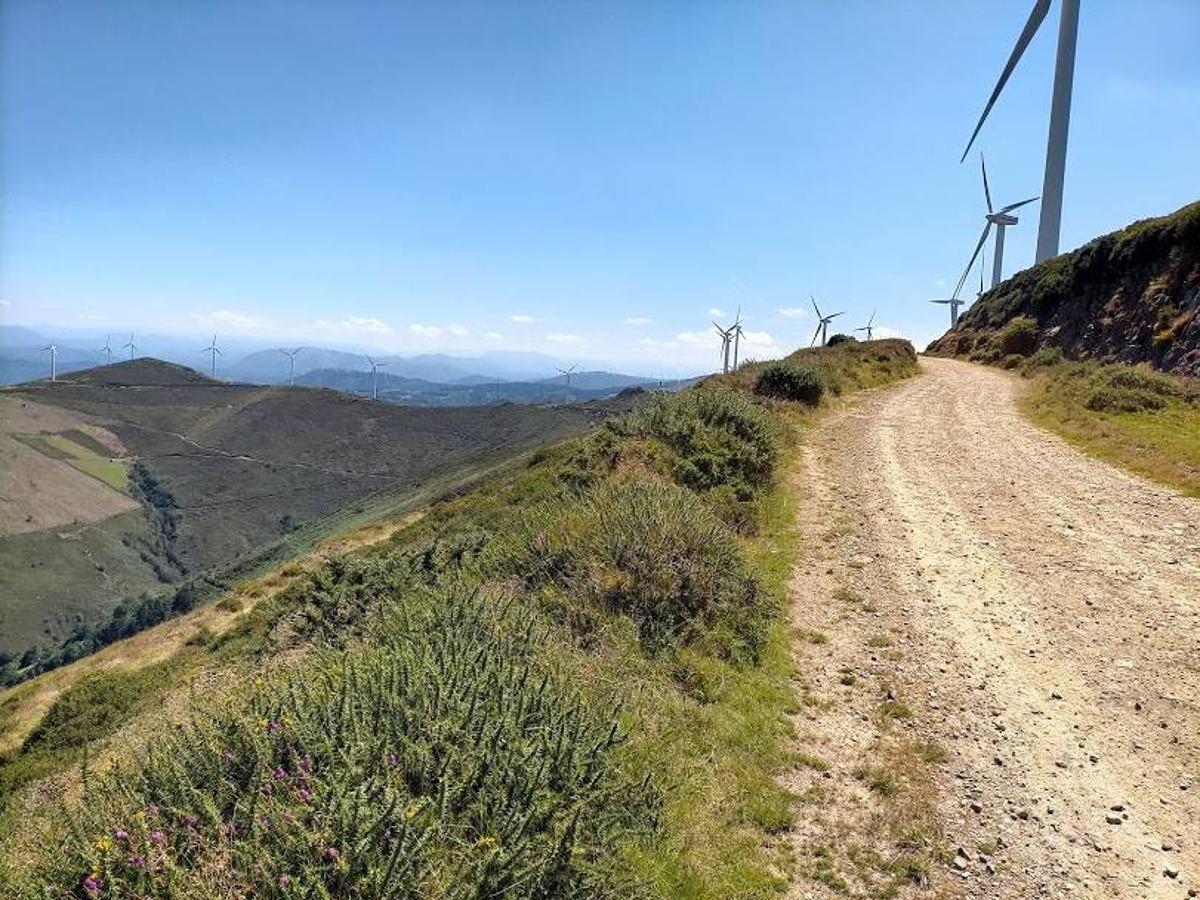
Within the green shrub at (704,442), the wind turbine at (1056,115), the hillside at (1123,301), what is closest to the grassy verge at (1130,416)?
the hillside at (1123,301)

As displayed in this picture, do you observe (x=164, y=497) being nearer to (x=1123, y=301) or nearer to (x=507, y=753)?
(x=1123, y=301)

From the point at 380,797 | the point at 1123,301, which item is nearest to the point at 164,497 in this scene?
the point at 1123,301

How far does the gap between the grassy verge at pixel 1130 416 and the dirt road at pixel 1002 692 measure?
1.62 metres

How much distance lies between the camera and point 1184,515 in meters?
11.9

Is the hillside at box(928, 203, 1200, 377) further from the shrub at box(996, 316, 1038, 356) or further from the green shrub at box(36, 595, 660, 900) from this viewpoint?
the green shrub at box(36, 595, 660, 900)

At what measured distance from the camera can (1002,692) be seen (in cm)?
721

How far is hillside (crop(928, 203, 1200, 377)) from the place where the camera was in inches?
1095

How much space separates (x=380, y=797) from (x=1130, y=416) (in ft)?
79.1

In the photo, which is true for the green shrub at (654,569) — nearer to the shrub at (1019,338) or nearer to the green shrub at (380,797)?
the green shrub at (380,797)

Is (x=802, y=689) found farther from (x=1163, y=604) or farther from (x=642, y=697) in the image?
(x=1163, y=604)

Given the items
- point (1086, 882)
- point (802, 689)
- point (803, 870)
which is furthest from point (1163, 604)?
point (803, 870)

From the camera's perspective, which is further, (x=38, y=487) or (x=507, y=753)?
(x=38, y=487)

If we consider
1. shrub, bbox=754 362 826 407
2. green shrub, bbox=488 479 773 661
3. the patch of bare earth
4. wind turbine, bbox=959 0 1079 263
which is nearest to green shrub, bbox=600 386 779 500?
green shrub, bbox=488 479 773 661

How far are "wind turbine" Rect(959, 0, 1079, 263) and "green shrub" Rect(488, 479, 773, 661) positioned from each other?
53.5m
